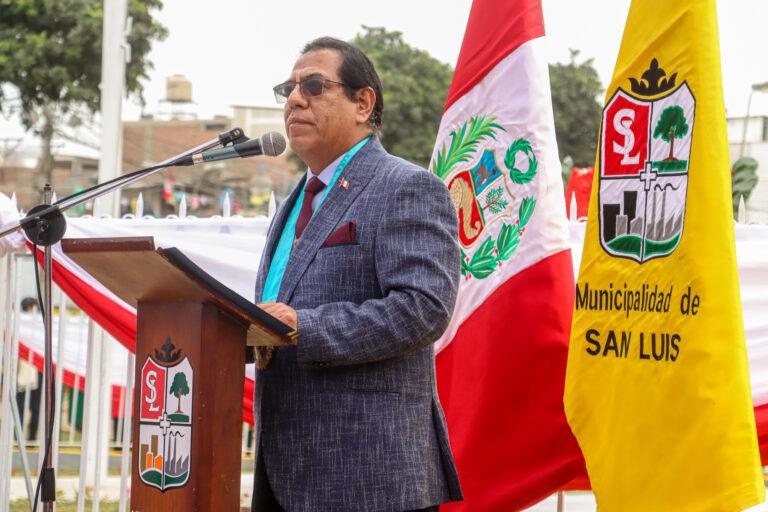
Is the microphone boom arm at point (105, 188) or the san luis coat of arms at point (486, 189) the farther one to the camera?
the san luis coat of arms at point (486, 189)

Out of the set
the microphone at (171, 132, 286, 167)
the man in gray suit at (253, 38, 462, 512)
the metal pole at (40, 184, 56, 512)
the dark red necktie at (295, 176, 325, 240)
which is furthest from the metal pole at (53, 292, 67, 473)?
the man in gray suit at (253, 38, 462, 512)

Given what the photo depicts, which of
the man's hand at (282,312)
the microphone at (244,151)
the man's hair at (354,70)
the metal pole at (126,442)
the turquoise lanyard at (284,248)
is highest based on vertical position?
the man's hair at (354,70)

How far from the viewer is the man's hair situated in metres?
2.72

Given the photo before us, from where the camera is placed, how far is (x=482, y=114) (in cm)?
395

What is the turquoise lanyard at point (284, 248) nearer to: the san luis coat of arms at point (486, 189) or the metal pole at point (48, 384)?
the metal pole at point (48, 384)

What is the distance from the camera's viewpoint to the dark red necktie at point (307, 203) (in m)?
2.66

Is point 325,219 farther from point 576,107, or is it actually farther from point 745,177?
point 576,107

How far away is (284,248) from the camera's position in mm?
2732

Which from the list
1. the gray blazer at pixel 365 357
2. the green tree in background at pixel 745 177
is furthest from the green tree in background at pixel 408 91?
the gray blazer at pixel 365 357

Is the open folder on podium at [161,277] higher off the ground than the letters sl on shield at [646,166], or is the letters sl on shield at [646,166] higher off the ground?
the letters sl on shield at [646,166]

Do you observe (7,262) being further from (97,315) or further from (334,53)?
(334,53)

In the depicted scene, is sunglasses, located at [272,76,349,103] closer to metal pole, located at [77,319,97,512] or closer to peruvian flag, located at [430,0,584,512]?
peruvian flag, located at [430,0,584,512]

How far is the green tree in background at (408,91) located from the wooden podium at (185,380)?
28890mm

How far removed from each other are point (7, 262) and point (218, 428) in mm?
2849
